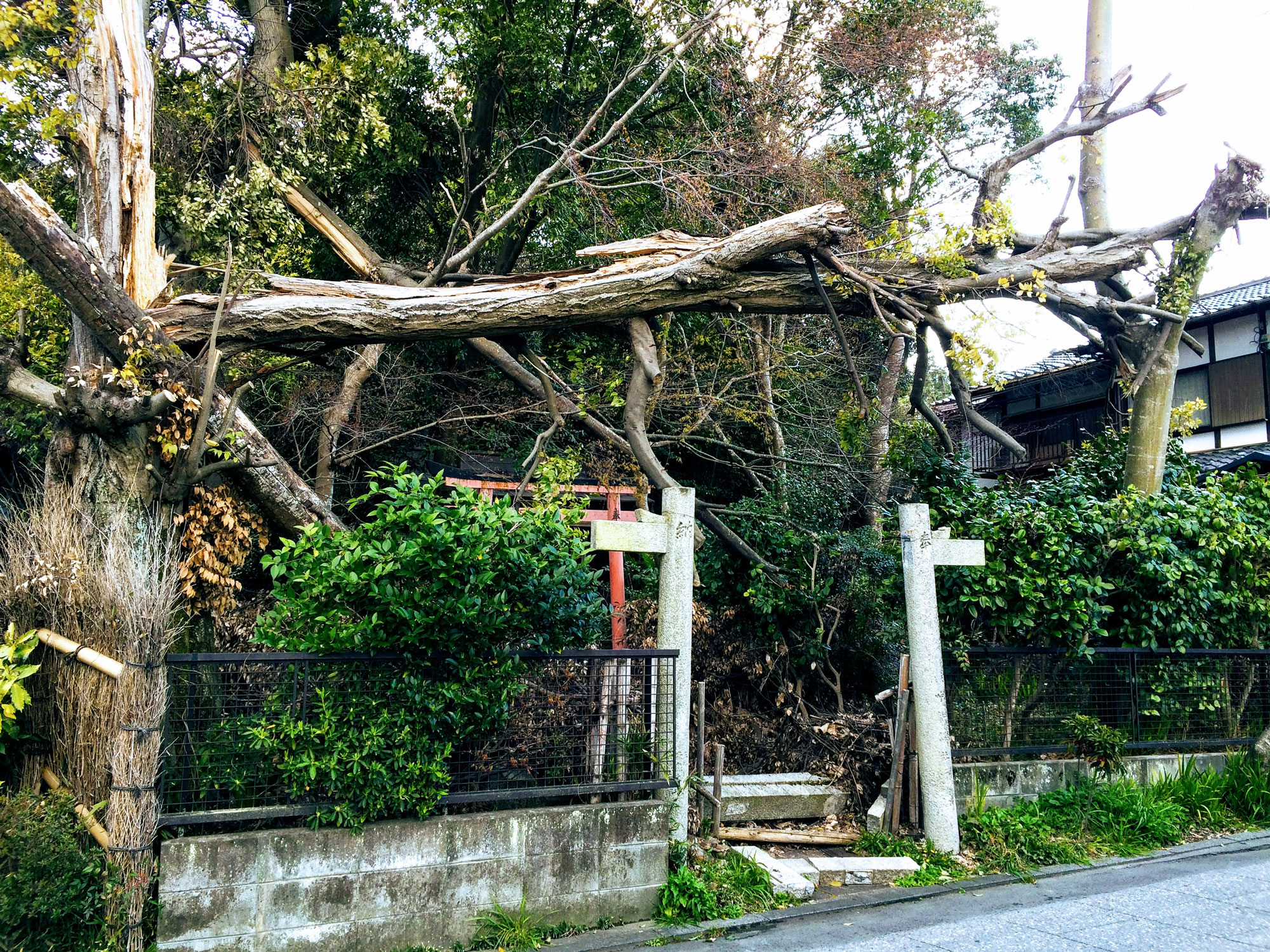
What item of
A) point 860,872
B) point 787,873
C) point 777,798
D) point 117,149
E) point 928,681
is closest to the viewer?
point 787,873

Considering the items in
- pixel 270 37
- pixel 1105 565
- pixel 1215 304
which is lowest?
pixel 1105 565

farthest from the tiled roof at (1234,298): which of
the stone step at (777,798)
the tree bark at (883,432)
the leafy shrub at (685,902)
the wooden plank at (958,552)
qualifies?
the leafy shrub at (685,902)

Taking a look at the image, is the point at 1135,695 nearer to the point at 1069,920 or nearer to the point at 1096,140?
the point at 1069,920

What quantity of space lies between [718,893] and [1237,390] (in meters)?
15.6

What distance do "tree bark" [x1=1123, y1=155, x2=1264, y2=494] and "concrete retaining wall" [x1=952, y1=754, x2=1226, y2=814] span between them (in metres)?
3.02

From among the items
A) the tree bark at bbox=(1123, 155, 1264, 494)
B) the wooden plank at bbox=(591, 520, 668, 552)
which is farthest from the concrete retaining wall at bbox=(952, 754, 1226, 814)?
the wooden plank at bbox=(591, 520, 668, 552)

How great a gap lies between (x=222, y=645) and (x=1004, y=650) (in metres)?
6.81

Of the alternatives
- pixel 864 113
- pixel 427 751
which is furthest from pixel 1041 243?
pixel 427 751

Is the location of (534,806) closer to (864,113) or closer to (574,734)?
(574,734)

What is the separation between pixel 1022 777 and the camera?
7.75 m

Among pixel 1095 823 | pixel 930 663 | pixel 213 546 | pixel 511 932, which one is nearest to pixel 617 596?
pixel 930 663

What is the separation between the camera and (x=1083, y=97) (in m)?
11.1

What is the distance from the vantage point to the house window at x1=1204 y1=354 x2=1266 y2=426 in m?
16.0

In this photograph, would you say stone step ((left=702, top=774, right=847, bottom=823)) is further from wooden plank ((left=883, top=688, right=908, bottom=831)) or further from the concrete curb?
the concrete curb
